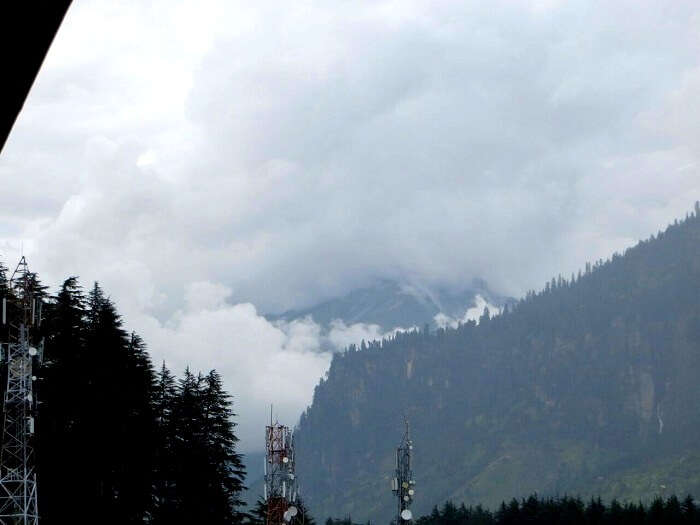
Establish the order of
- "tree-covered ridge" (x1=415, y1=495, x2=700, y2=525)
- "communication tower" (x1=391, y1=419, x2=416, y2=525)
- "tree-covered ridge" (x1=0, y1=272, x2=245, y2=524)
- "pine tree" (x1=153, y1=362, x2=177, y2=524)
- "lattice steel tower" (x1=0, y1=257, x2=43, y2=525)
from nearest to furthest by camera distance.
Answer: "lattice steel tower" (x1=0, y1=257, x2=43, y2=525)
"tree-covered ridge" (x1=0, y1=272, x2=245, y2=524)
"communication tower" (x1=391, y1=419, x2=416, y2=525)
"pine tree" (x1=153, y1=362, x2=177, y2=524)
"tree-covered ridge" (x1=415, y1=495, x2=700, y2=525)

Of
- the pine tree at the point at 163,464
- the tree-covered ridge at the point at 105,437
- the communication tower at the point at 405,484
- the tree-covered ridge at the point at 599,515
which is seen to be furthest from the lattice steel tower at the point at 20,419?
the tree-covered ridge at the point at 599,515

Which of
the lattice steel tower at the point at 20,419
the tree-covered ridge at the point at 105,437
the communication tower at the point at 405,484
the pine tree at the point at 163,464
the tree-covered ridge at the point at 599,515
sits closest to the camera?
the lattice steel tower at the point at 20,419

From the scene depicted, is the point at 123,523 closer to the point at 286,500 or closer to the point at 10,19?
the point at 286,500

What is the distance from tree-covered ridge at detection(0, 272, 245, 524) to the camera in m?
55.1

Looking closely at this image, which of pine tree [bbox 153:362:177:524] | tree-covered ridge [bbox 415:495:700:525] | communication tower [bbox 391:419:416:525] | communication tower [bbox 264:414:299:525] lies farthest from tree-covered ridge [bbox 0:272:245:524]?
tree-covered ridge [bbox 415:495:700:525]

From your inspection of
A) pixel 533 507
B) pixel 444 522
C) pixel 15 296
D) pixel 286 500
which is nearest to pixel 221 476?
pixel 286 500

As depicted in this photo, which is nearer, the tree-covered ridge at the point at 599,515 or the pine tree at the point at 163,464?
the pine tree at the point at 163,464

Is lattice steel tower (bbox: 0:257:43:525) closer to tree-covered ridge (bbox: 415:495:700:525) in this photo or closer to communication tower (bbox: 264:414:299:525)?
communication tower (bbox: 264:414:299:525)

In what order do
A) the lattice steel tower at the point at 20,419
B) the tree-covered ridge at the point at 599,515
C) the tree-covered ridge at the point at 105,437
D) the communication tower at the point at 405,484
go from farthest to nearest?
the tree-covered ridge at the point at 599,515
the communication tower at the point at 405,484
the tree-covered ridge at the point at 105,437
the lattice steel tower at the point at 20,419

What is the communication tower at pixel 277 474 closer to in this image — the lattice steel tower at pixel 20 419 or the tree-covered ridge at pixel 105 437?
the tree-covered ridge at pixel 105 437

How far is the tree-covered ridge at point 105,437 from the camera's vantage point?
55.1m

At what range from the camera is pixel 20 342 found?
4838 cm

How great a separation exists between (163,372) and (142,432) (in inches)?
909

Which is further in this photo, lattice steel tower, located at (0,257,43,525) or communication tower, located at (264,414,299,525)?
communication tower, located at (264,414,299,525)
